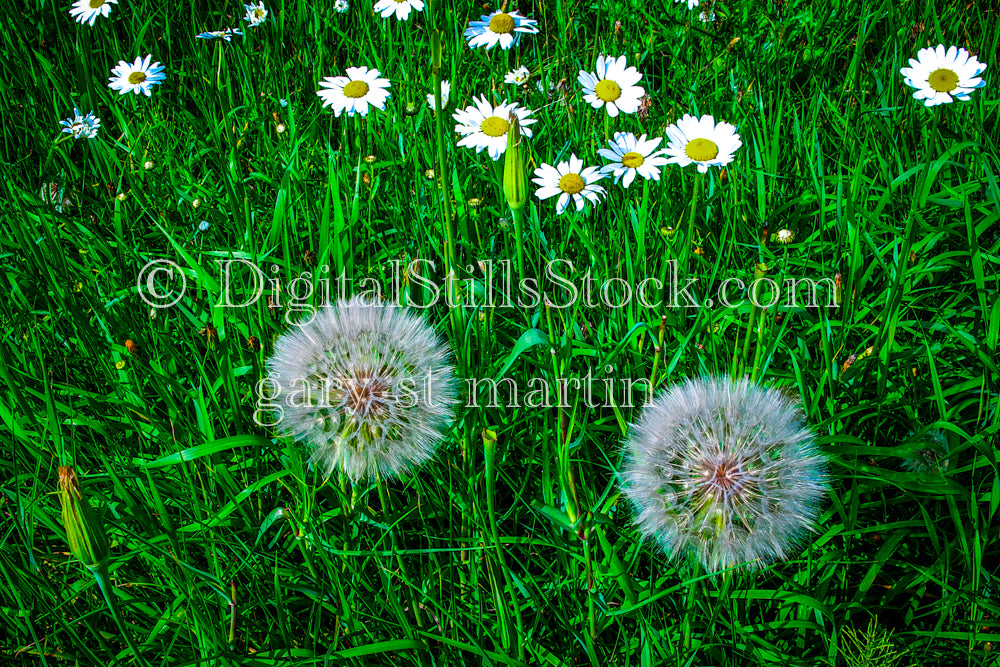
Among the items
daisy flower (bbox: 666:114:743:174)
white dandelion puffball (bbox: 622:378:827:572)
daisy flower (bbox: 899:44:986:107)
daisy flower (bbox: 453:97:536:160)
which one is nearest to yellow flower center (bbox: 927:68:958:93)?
daisy flower (bbox: 899:44:986:107)

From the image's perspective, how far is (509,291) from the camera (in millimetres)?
2334

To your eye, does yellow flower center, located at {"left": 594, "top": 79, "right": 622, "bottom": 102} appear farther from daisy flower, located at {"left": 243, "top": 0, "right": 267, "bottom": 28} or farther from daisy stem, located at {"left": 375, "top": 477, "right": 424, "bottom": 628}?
daisy flower, located at {"left": 243, "top": 0, "right": 267, "bottom": 28}

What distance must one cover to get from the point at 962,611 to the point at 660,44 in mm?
2743

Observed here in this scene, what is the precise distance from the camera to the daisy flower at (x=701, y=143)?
7.07 feet

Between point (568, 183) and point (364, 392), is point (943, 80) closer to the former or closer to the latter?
point (568, 183)

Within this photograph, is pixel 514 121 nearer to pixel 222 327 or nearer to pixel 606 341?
pixel 606 341

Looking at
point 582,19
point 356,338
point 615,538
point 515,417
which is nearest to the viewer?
point 356,338

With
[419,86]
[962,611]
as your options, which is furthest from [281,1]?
[962,611]

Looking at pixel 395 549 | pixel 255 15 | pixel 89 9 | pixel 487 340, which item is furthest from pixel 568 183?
pixel 89 9

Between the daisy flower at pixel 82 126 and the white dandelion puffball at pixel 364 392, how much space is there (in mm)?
2008

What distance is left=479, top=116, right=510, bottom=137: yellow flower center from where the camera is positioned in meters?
2.49

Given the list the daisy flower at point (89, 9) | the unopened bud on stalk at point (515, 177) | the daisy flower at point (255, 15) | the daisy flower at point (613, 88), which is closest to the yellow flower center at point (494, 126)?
the daisy flower at point (613, 88)

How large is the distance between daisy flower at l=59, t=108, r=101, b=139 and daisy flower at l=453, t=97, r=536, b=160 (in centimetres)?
154

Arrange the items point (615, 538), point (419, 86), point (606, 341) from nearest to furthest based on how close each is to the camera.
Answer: point (615, 538), point (606, 341), point (419, 86)
